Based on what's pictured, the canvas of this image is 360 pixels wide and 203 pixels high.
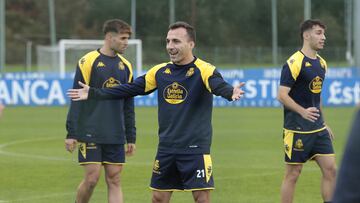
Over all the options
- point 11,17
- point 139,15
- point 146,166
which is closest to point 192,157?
point 146,166

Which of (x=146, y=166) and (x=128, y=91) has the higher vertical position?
(x=128, y=91)

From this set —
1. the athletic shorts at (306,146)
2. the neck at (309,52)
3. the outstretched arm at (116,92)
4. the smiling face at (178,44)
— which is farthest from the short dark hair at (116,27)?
the athletic shorts at (306,146)

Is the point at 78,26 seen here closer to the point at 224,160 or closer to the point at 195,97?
the point at 224,160

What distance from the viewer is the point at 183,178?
24.1ft

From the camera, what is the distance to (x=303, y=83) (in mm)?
8969

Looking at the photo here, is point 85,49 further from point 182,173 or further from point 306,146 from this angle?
point 182,173

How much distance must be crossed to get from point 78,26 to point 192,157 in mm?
59535

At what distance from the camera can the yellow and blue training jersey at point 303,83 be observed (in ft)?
29.2

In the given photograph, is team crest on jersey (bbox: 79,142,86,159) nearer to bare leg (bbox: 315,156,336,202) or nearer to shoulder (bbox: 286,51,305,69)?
shoulder (bbox: 286,51,305,69)

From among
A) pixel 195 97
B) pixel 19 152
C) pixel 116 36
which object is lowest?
pixel 19 152

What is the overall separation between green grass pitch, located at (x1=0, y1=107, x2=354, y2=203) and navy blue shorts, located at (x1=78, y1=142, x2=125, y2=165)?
1.87 m

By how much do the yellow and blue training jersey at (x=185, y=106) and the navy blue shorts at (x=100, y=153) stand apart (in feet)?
4.67

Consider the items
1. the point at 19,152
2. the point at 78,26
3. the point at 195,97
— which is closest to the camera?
the point at 195,97

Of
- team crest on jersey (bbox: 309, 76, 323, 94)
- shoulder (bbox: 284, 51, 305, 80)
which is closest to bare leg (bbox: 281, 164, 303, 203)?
team crest on jersey (bbox: 309, 76, 323, 94)
